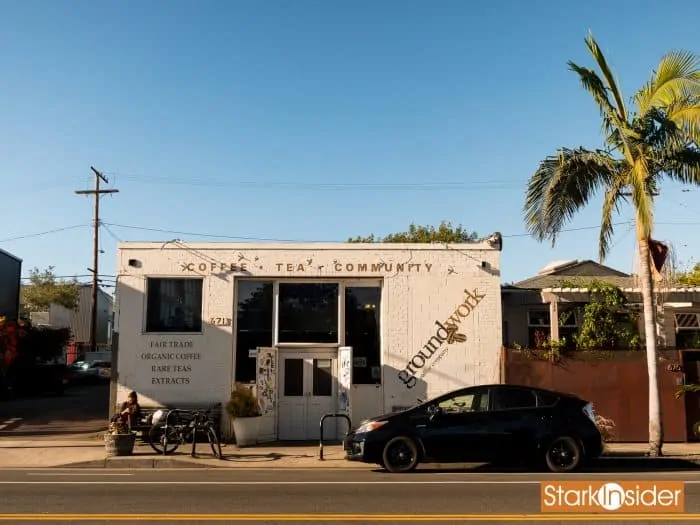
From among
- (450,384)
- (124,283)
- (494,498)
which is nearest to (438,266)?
(450,384)

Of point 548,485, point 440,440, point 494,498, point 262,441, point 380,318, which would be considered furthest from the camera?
point 380,318

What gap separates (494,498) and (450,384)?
8375 millimetres

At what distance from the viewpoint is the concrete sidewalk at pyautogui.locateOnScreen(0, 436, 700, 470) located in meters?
14.0

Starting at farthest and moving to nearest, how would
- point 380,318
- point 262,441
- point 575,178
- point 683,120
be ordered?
1. point 380,318
2. point 262,441
3. point 575,178
4. point 683,120

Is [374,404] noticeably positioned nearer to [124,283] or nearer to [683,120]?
[124,283]

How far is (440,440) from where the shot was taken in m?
12.4

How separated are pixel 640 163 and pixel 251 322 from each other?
32.5 feet

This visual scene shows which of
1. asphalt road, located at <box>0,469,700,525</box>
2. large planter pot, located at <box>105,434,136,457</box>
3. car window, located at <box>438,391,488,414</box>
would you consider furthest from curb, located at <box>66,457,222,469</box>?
car window, located at <box>438,391,488,414</box>

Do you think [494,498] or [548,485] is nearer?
[494,498]

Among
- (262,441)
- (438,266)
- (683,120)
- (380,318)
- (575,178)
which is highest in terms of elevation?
(683,120)

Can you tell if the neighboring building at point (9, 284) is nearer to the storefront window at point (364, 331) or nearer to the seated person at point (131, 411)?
the seated person at point (131, 411)

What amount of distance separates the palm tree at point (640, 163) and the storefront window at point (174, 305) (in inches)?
337

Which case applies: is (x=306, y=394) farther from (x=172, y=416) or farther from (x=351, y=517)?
(x=351, y=517)

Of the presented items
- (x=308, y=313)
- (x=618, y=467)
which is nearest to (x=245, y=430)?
(x=308, y=313)
